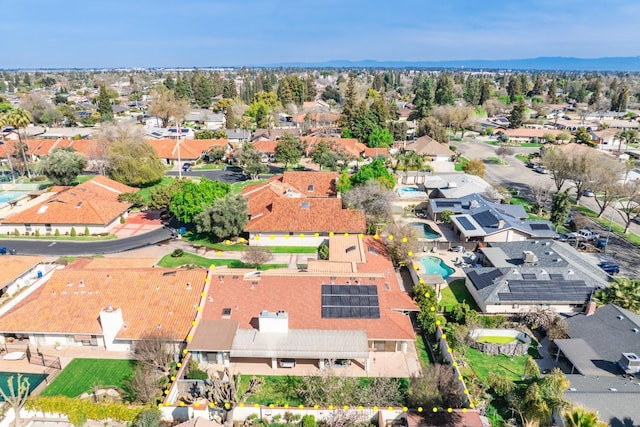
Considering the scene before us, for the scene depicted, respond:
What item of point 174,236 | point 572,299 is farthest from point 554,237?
point 174,236

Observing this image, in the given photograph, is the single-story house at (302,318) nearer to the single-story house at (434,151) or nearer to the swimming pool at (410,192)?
the swimming pool at (410,192)

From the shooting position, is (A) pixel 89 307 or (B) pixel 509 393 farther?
(A) pixel 89 307

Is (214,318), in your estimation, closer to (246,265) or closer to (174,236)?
(246,265)

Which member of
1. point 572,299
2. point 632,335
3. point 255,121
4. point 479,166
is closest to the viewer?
point 632,335

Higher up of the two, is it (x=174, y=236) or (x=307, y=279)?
(x=307, y=279)

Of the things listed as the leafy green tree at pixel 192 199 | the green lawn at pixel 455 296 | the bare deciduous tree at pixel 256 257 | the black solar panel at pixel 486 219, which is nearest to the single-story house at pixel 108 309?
the bare deciduous tree at pixel 256 257

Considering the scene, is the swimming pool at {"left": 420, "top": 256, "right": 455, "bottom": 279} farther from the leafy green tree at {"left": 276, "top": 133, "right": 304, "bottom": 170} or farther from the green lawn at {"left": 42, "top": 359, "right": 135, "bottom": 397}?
the leafy green tree at {"left": 276, "top": 133, "right": 304, "bottom": 170}

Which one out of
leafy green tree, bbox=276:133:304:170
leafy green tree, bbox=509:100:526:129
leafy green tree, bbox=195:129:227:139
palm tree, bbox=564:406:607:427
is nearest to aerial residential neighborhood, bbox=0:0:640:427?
palm tree, bbox=564:406:607:427

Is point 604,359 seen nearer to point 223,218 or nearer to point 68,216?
point 223,218

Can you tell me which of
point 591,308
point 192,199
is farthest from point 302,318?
point 192,199
